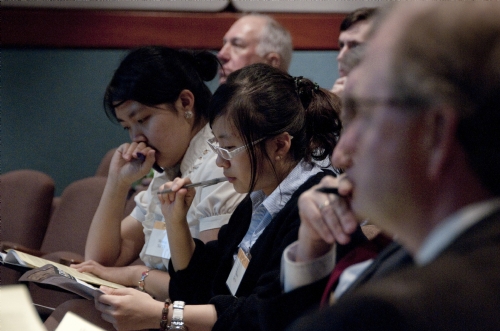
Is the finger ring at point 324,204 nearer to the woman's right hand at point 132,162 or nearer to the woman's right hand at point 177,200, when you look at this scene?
the woman's right hand at point 177,200

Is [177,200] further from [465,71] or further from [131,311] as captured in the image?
[465,71]

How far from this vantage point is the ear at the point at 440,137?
560 millimetres

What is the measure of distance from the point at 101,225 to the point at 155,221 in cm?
26

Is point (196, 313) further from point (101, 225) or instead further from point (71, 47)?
point (71, 47)

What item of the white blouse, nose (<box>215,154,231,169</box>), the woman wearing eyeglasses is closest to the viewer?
the woman wearing eyeglasses

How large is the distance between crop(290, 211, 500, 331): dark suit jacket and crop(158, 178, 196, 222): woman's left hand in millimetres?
1243

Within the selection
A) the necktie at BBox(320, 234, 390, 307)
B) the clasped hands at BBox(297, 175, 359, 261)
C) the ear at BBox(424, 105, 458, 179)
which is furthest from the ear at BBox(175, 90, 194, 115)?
the ear at BBox(424, 105, 458, 179)

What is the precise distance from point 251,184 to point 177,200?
31cm

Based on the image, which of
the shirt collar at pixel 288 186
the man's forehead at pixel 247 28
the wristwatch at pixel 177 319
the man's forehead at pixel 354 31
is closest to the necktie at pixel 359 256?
the shirt collar at pixel 288 186

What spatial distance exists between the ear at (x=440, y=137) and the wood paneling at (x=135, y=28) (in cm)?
332

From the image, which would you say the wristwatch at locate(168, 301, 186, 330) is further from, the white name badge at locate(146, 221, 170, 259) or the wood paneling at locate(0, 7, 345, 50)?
the wood paneling at locate(0, 7, 345, 50)

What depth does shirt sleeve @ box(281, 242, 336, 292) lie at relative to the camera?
969mm

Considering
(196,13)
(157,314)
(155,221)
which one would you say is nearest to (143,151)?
(155,221)

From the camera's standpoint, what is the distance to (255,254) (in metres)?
1.49
